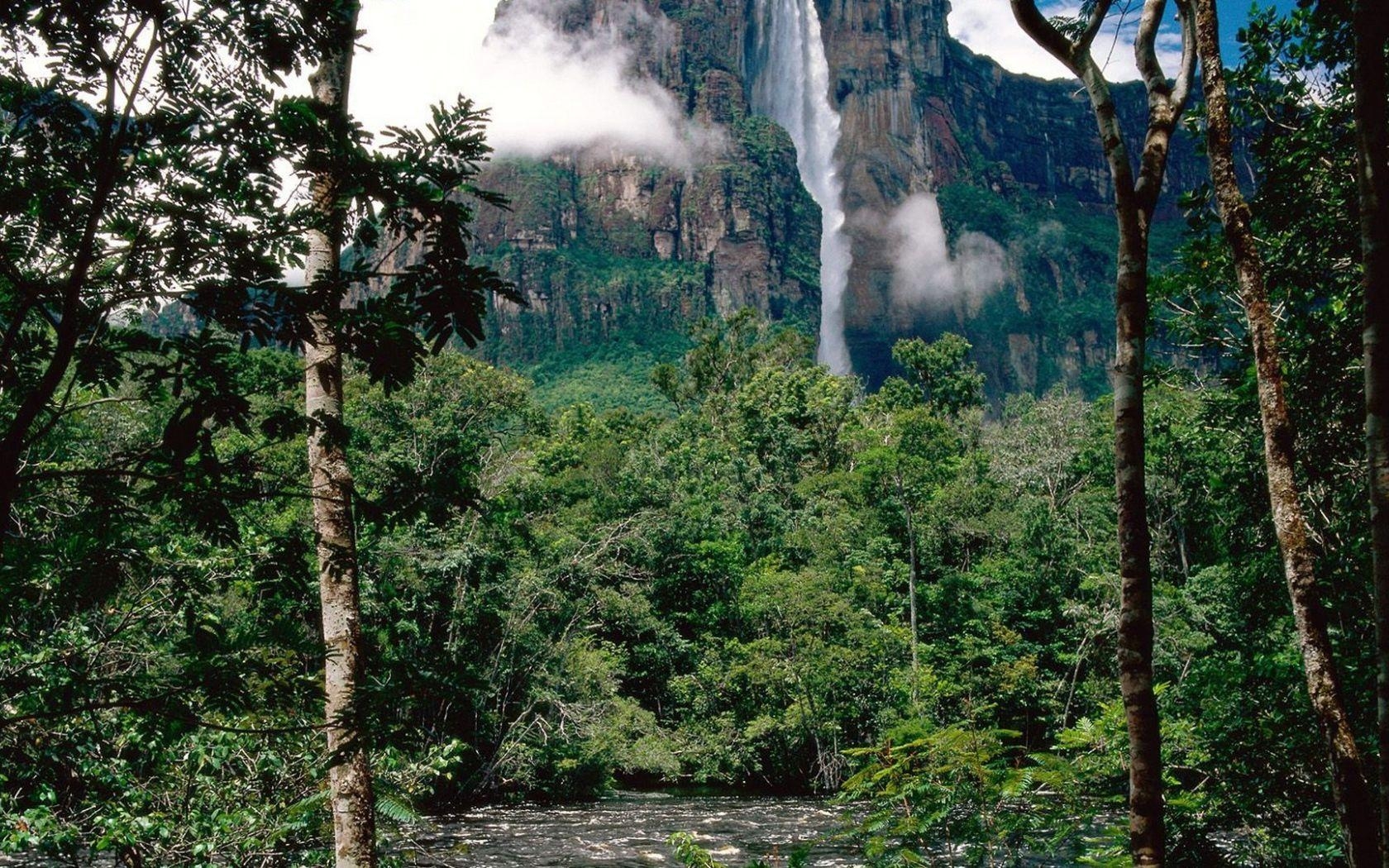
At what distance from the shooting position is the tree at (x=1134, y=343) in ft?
14.6

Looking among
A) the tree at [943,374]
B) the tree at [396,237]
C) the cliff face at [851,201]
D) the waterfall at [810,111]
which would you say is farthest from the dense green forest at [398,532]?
the waterfall at [810,111]

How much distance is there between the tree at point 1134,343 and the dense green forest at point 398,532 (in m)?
0.06

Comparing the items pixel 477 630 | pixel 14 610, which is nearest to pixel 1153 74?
pixel 14 610

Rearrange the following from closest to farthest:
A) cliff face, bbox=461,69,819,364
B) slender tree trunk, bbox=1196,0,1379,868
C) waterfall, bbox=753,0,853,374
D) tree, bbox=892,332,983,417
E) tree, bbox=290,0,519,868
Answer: tree, bbox=290,0,519,868 → slender tree trunk, bbox=1196,0,1379,868 → tree, bbox=892,332,983,417 → cliff face, bbox=461,69,819,364 → waterfall, bbox=753,0,853,374

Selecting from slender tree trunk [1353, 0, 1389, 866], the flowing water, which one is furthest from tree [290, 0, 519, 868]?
the flowing water

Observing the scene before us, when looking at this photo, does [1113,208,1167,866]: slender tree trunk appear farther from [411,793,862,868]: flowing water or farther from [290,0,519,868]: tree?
[411,793,862,868]: flowing water

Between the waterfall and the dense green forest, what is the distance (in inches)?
4358

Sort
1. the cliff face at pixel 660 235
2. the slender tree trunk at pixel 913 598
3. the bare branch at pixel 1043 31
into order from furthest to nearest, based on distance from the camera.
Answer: the cliff face at pixel 660 235 → the slender tree trunk at pixel 913 598 → the bare branch at pixel 1043 31

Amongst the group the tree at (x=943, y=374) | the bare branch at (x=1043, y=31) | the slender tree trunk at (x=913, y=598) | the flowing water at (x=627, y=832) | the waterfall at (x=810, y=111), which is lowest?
the flowing water at (x=627, y=832)

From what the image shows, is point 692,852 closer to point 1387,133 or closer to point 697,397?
point 1387,133

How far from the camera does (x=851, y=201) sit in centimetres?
13750

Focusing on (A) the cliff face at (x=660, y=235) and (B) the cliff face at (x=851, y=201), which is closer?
(A) the cliff face at (x=660, y=235)

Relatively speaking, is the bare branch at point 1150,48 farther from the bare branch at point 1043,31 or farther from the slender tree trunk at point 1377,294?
the slender tree trunk at point 1377,294

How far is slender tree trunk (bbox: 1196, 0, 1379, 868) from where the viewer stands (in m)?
5.22
